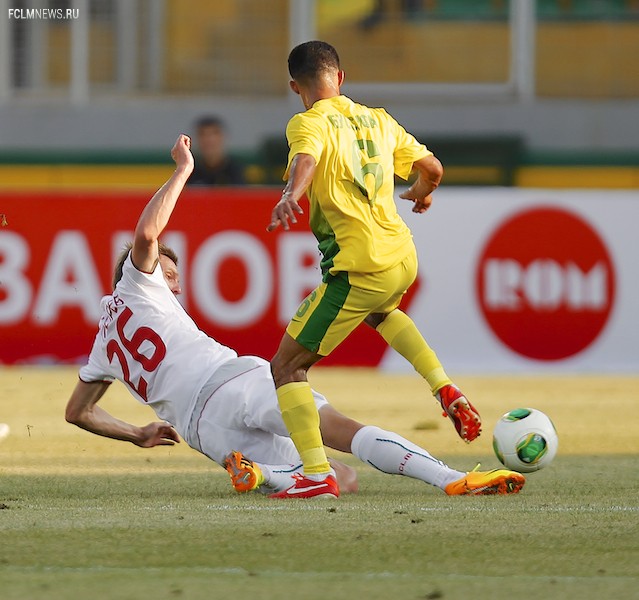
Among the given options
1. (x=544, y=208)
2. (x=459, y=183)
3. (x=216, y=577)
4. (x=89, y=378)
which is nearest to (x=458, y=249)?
(x=544, y=208)

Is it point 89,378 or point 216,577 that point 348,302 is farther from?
point 216,577

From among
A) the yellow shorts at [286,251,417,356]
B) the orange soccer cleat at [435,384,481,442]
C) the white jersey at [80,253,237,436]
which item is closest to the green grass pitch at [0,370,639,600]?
the orange soccer cleat at [435,384,481,442]

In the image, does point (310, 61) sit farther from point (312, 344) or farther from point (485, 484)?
point (485, 484)

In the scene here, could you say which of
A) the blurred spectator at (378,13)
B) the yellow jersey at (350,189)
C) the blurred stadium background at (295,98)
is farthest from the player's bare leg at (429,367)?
the blurred spectator at (378,13)

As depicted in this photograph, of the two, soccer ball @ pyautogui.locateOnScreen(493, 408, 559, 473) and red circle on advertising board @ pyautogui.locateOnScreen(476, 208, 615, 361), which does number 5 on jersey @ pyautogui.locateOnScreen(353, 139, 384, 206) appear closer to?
soccer ball @ pyautogui.locateOnScreen(493, 408, 559, 473)

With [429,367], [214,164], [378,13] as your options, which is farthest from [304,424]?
[378,13]

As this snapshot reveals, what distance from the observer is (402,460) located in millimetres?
5801

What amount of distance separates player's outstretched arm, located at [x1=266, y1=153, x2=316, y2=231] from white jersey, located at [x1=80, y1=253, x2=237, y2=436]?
812 millimetres

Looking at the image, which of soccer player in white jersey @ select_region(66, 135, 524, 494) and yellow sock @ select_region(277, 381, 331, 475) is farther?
soccer player in white jersey @ select_region(66, 135, 524, 494)

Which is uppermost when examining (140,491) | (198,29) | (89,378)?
(198,29)

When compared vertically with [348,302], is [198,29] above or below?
above

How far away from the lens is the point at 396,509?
541 cm

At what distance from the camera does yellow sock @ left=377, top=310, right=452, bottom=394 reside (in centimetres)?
623

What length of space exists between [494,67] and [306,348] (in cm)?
1159
